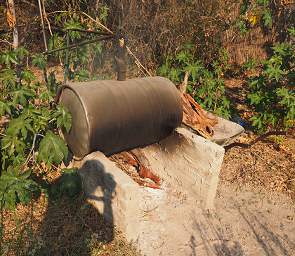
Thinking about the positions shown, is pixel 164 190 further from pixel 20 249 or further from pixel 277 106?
pixel 277 106

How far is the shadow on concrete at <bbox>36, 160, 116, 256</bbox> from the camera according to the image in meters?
4.09

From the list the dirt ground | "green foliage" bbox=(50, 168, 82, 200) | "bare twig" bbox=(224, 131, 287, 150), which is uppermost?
"green foliage" bbox=(50, 168, 82, 200)

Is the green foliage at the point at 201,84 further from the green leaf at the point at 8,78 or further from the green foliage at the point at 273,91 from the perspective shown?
the green leaf at the point at 8,78

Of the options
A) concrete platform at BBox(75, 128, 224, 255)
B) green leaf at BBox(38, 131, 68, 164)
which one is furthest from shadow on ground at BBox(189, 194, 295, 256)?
green leaf at BBox(38, 131, 68, 164)

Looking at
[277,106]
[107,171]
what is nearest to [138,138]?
[107,171]

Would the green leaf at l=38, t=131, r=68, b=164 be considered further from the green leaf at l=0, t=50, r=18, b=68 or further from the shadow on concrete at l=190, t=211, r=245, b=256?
the shadow on concrete at l=190, t=211, r=245, b=256

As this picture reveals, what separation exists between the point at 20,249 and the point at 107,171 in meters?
1.29

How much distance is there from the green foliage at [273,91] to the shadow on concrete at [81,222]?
149 inches

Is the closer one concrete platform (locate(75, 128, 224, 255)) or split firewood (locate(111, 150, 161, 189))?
concrete platform (locate(75, 128, 224, 255))

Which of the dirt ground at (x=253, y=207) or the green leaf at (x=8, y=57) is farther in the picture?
the green leaf at (x=8, y=57)

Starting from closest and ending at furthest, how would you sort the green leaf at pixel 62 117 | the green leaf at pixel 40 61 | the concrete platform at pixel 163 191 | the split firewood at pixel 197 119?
the concrete platform at pixel 163 191 < the green leaf at pixel 62 117 < the green leaf at pixel 40 61 < the split firewood at pixel 197 119

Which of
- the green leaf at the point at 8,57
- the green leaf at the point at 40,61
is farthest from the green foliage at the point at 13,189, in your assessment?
the green leaf at the point at 40,61

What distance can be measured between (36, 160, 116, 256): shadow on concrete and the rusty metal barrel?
1.21 feet

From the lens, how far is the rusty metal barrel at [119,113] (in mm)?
4527
